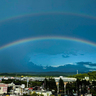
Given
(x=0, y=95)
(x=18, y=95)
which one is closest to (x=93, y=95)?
(x=18, y=95)

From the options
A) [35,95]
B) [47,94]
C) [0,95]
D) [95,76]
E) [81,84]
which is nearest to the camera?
[35,95]

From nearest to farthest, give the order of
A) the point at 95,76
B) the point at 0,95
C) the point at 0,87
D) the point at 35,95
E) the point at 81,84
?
the point at 35,95 < the point at 0,95 < the point at 0,87 < the point at 81,84 < the point at 95,76

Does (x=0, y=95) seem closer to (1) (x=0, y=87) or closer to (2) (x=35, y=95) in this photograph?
(1) (x=0, y=87)

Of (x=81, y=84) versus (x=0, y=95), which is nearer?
(x=0, y=95)

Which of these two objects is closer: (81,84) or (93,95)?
(93,95)

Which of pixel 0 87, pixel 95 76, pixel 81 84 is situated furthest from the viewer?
pixel 95 76

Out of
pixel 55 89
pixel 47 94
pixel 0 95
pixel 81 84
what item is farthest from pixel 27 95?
pixel 81 84

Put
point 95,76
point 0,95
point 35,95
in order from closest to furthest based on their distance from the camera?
point 35,95, point 0,95, point 95,76

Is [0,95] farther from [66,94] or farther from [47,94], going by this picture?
[66,94]

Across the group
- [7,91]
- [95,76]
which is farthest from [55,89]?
[95,76]
